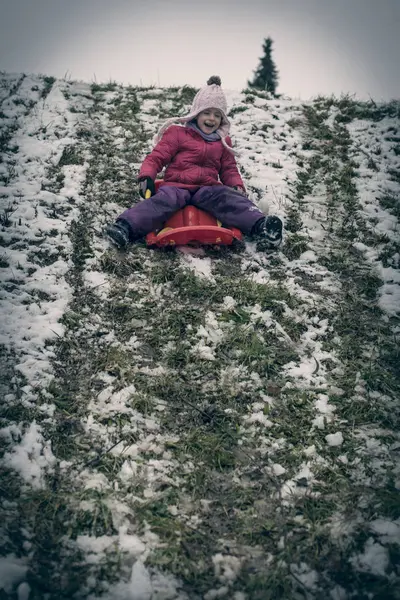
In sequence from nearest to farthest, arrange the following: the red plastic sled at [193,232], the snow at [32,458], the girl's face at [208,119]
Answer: the snow at [32,458], the red plastic sled at [193,232], the girl's face at [208,119]

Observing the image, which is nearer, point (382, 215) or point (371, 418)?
point (371, 418)

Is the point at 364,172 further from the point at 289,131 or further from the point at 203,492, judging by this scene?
the point at 203,492

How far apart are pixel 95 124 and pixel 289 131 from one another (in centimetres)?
270

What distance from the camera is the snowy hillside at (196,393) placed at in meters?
2.05

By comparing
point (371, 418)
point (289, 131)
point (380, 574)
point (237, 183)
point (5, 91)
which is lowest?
point (380, 574)

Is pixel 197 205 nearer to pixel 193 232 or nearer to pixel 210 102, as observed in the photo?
pixel 193 232

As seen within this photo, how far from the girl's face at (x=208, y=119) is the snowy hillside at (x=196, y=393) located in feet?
2.98

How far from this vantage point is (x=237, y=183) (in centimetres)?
459

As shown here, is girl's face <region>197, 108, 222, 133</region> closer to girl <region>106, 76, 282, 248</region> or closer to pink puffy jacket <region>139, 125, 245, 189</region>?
girl <region>106, 76, 282, 248</region>

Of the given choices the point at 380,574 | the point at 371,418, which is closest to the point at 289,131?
the point at 371,418

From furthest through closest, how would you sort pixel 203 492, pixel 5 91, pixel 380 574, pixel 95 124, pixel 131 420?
pixel 5 91
pixel 95 124
pixel 131 420
pixel 203 492
pixel 380 574

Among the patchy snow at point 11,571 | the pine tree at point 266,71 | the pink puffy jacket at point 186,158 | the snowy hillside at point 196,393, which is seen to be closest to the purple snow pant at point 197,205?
the pink puffy jacket at point 186,158

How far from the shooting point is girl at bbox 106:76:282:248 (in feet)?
13.2

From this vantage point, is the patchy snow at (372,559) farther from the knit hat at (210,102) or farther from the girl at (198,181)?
the knit hat at (210,102)
